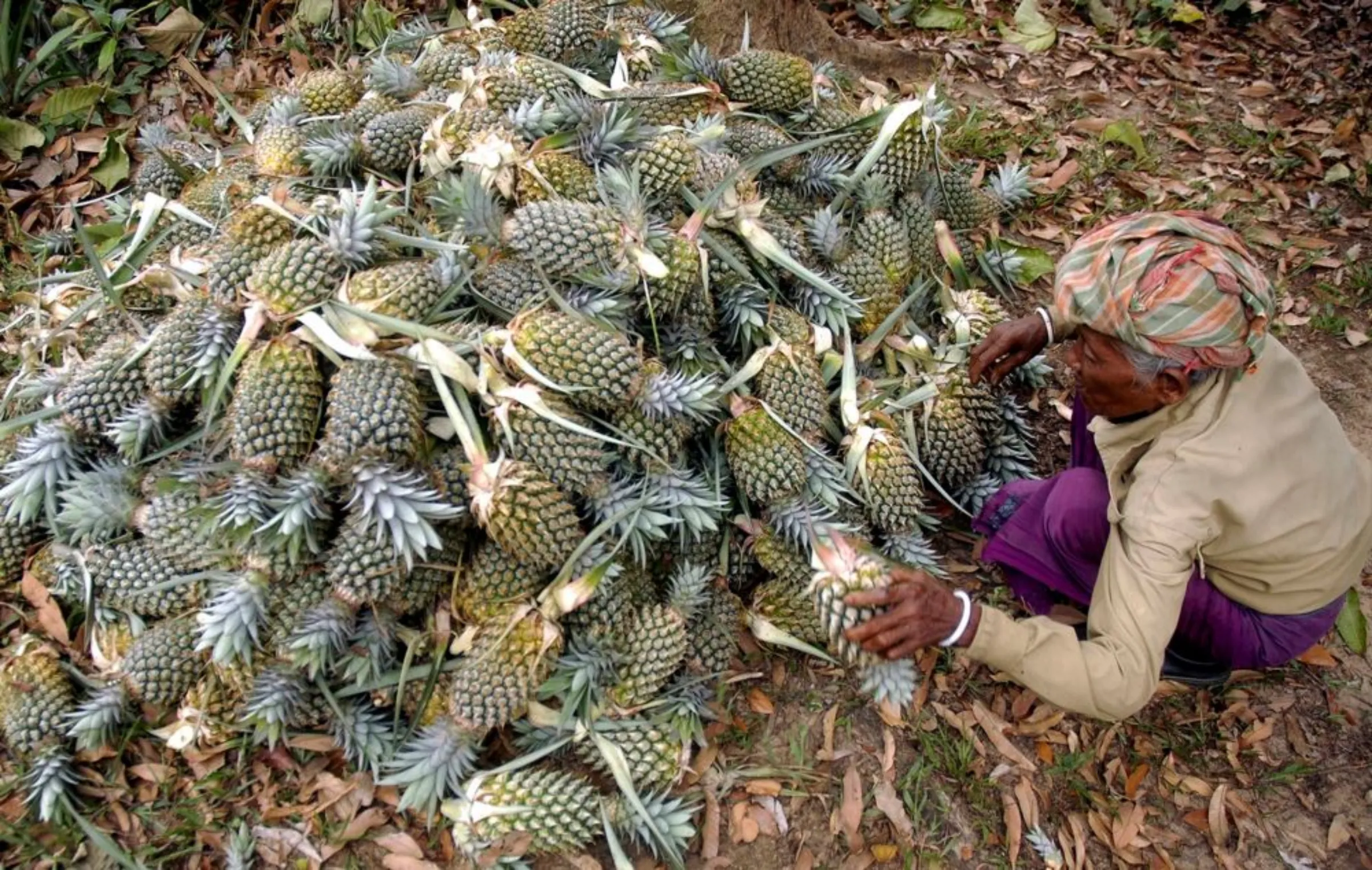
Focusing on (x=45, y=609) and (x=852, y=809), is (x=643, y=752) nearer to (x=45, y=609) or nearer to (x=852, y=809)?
(x=852, y=809)

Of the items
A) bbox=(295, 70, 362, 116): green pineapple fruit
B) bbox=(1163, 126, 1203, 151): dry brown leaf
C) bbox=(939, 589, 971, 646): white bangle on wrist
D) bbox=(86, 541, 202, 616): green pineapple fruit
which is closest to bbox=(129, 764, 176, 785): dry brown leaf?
bbox=(86, 541, 202, 616): green pineapple fruit

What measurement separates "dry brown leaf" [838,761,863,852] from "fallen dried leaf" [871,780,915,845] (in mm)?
47

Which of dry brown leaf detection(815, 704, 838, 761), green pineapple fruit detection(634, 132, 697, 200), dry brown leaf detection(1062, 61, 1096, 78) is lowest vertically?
dry brown leaf detection(815, 704, 838, 761)

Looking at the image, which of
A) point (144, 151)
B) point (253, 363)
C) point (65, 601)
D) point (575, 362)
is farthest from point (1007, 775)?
point (144, 151)

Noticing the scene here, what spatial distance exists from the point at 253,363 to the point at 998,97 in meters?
4.34

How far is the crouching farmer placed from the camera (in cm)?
238

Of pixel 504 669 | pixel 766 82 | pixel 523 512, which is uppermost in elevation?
pixel 766 82

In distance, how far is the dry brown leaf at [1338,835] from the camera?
287 centimetres

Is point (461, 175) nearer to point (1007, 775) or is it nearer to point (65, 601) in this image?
point (65, 601)

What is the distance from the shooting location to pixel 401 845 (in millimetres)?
2648

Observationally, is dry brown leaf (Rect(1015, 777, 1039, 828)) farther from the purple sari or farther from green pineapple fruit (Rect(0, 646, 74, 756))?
green pineapple fruit (Rect(0, 646, 74, 756))

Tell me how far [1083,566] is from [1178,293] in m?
1.01

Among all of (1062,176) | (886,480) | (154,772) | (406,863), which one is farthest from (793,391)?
(1062,176)

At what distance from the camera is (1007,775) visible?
2930 mm
